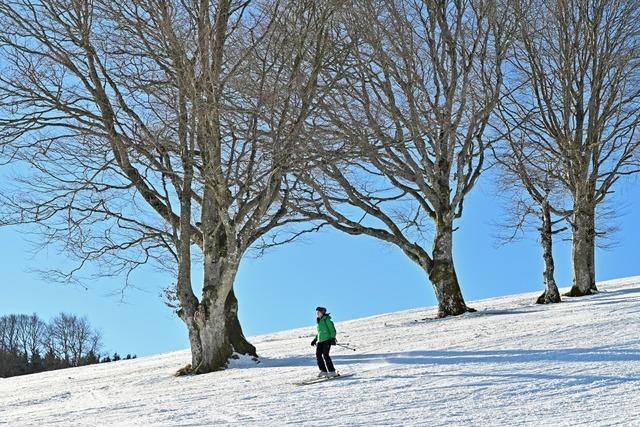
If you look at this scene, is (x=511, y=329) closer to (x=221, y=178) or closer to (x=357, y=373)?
(x=357, y=373)

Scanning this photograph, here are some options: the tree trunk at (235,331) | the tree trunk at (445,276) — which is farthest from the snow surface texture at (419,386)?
the tree trunk at (445,276)

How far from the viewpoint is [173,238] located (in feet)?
57.4

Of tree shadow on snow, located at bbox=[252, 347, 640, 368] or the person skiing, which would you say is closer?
tree shadow on snow, located at bbox=[252, 347, 640, 368]

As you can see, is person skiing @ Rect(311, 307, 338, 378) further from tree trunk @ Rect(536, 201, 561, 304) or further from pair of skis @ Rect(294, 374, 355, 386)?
tree trunk @ Rect(536, 201, 561, 304)

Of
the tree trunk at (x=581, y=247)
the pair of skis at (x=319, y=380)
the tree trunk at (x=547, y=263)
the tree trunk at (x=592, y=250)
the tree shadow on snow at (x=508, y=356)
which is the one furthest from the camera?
the tree trunk at (x=592, y=250)

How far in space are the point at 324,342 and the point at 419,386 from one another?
281cm

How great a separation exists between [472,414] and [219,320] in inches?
351

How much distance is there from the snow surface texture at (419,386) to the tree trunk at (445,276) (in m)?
3.92

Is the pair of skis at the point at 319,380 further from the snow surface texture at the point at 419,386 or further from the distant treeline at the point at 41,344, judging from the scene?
the distant treeline at the point at 41,344

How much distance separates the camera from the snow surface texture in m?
8.66

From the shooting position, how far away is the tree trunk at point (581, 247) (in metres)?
25.0

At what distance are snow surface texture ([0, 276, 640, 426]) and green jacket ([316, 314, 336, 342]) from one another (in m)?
0.69

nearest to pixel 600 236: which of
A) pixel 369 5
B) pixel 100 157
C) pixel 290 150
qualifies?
pixel 369 5

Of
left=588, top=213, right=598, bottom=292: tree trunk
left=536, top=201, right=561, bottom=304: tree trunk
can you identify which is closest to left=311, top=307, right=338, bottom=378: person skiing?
left=536, top=201, right=561, bottom=304: tree trunk
